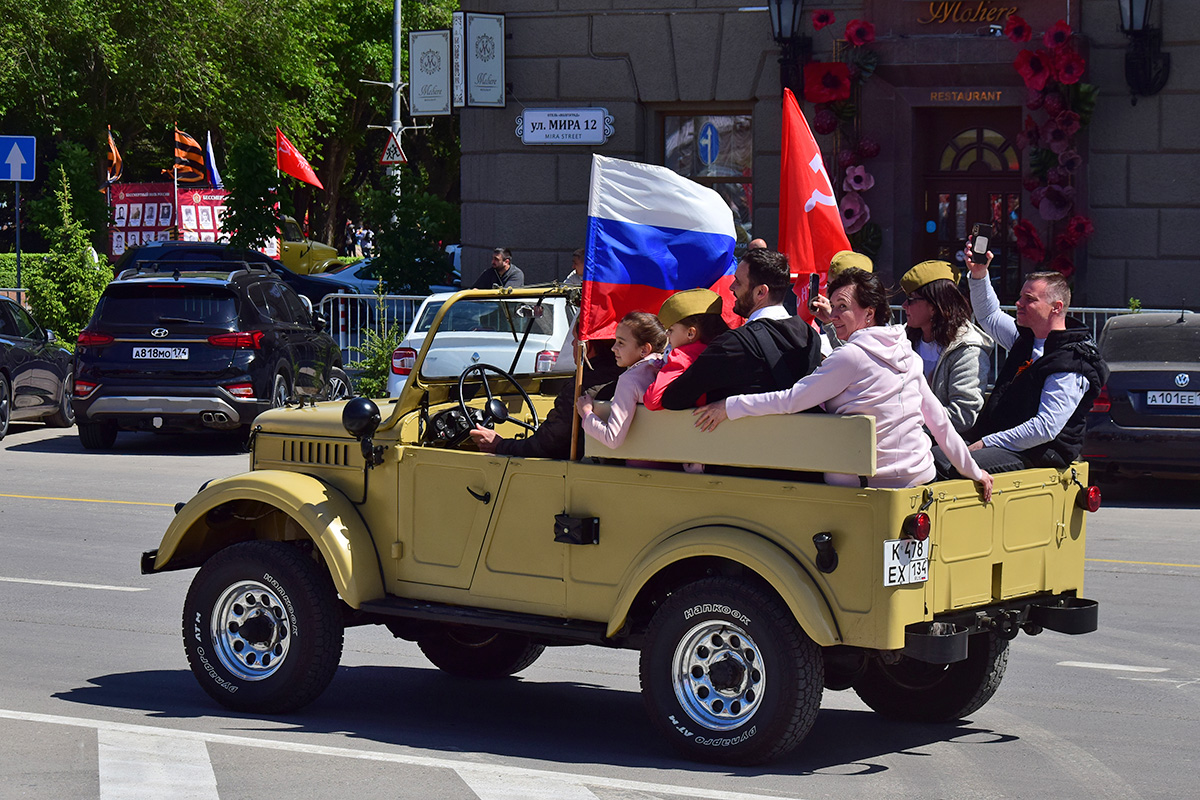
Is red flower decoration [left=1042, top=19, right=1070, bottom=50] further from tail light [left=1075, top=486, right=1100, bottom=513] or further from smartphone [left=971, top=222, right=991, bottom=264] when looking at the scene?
tail light [left=1075, top=486, right=1100, bottom=513]

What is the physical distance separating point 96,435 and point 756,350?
40.7ft

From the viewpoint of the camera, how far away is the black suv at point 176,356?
16078 mm

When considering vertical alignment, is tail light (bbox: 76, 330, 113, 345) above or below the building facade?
below

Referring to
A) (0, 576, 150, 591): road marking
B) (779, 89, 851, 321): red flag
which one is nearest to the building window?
(0, 576, 150, 591): road marking

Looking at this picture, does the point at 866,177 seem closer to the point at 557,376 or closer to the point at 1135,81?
the point at 1135,81

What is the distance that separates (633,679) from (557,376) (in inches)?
57.5

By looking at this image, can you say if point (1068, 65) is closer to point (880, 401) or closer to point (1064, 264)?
point (1064, 264)

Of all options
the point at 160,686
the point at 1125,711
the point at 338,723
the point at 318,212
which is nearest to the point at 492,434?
the point at 338,723

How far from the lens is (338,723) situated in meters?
6.76

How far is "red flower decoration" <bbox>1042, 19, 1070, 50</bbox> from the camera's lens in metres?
19.5

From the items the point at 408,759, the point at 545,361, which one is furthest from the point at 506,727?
the point at 545,361

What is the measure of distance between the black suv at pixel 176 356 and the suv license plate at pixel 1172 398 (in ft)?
26.5

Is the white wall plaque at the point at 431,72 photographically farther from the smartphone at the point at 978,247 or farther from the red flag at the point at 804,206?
the smartphone at the point at 978,247

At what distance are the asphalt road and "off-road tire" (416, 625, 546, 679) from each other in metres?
0.07
